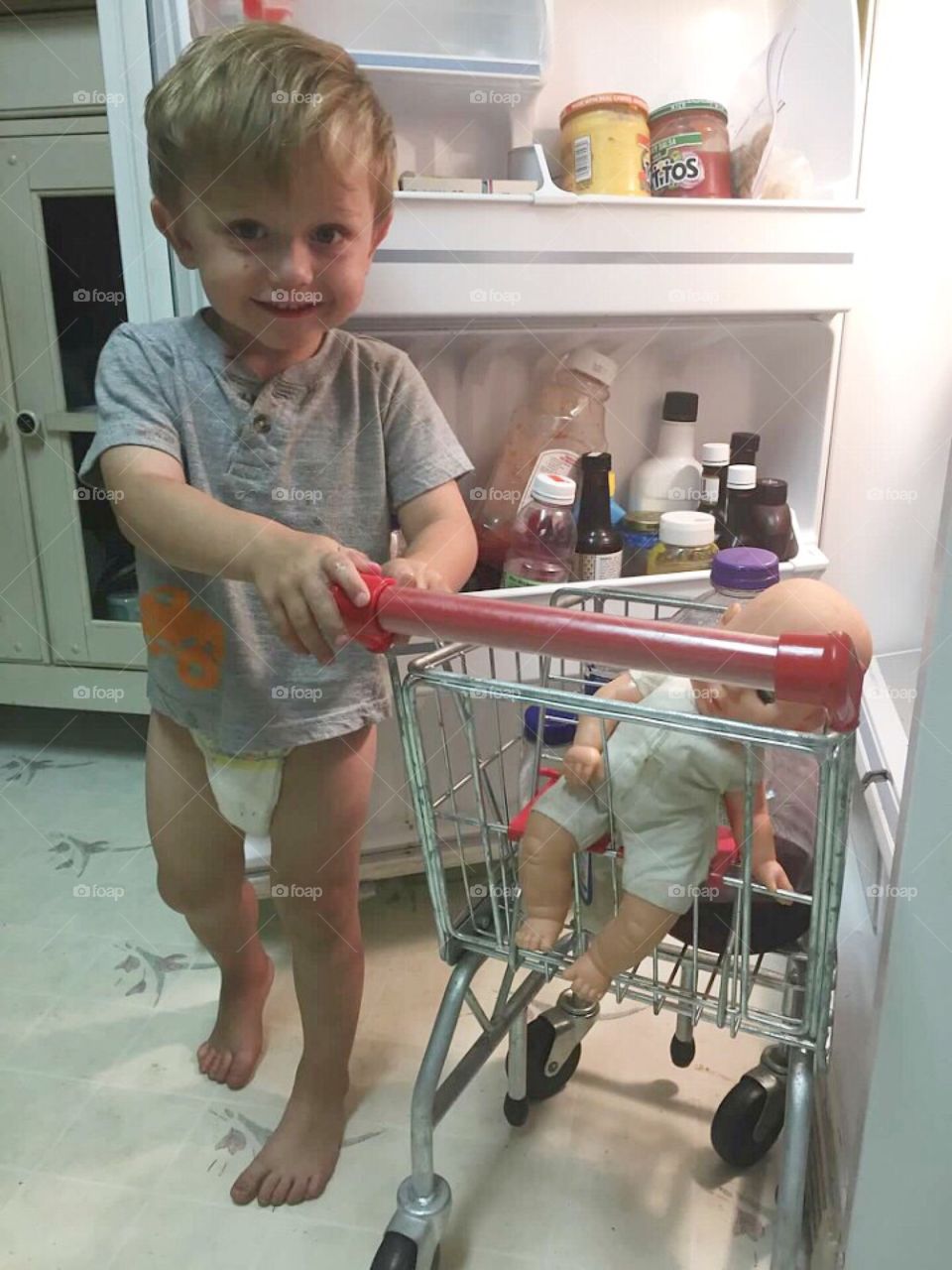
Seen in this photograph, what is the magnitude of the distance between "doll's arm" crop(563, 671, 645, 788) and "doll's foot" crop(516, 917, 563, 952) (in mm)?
104

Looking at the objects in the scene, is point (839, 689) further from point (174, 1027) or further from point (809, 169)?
point (174, 1027)

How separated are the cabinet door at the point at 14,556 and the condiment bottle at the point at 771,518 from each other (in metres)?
1.14

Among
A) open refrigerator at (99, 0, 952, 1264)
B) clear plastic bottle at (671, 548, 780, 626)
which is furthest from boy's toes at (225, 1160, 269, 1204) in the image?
clear plastic bottle at (671, 548, 780, 626)

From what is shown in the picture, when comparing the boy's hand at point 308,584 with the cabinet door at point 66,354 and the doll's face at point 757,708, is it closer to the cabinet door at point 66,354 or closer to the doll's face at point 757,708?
the doll's face at point 757,708

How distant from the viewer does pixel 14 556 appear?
5.17 feet

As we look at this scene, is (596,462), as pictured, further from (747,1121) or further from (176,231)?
(747,1121)

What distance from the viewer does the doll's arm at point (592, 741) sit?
0.61 m

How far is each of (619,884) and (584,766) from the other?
0.34 ft

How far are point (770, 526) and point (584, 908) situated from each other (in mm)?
504

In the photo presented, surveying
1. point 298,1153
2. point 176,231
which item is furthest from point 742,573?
point 298,1153

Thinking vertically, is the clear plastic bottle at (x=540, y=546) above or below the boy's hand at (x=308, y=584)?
below

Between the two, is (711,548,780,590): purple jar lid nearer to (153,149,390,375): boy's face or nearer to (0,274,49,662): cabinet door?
(153,149,390,375): boy's face

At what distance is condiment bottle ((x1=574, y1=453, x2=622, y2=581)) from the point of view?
38.4 inches

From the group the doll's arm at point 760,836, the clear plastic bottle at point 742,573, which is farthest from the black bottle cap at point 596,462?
the doll's arm at point 760,836
